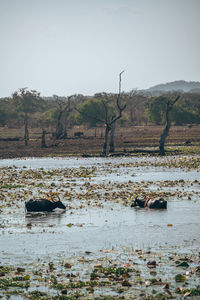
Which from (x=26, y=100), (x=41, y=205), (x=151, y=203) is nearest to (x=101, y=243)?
(x=41, y=205)

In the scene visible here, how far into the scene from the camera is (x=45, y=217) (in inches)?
759

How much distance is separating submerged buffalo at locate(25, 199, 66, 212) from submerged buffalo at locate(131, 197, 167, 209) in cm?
286

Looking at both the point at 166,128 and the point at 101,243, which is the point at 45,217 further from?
the point at 166,128

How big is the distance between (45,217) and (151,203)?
13.4ft

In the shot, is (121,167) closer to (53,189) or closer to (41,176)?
(41,176)

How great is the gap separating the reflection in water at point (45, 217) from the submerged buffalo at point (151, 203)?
294 cm

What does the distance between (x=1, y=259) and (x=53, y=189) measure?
43.5 ft

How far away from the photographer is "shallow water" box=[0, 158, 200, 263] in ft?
46.8

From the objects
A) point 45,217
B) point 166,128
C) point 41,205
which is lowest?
point 45,217

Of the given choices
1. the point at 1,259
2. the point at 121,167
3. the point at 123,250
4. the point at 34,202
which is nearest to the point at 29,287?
the point at 1,259

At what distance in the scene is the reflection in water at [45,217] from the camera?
18.4 m

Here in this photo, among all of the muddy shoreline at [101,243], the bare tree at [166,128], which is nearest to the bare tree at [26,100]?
the bare tree at [166,128]

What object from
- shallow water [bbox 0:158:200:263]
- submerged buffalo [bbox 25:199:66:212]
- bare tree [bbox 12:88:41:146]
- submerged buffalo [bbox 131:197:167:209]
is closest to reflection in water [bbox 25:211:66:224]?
shallow water [bbox 0:158:200:263]

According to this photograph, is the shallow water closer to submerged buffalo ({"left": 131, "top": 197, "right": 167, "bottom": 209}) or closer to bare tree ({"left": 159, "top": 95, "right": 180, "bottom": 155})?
submerged buffalo ({"left": 131, "top": 197, "right": 167, "bottom": 209})
